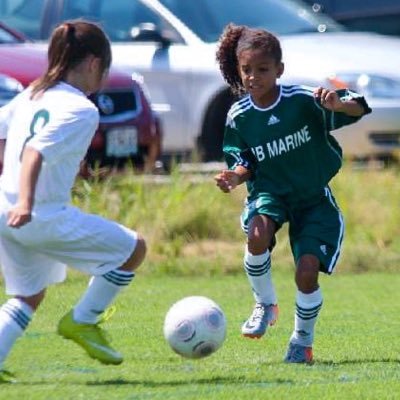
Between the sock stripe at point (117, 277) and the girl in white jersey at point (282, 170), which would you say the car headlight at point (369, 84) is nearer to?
the girl in white jersey at point (282, 170)

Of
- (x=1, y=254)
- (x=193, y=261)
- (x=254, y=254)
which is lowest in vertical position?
(x=193, y=261)

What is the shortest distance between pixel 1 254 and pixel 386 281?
5146 millimetres

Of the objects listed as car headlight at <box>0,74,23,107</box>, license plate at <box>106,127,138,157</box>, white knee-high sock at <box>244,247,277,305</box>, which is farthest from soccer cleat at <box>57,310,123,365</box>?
license plate at <box>106,127,138,157</box>

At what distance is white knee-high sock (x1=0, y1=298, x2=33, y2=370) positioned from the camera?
6.15 metres

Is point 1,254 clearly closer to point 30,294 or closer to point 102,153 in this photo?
point 30,294

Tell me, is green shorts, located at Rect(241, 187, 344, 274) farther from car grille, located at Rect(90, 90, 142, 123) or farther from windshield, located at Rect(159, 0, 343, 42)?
windshield, located at Rect(159, 0, 343, 42)

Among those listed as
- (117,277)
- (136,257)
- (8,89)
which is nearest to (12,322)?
(117,277)

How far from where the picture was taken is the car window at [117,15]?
13.9 metres

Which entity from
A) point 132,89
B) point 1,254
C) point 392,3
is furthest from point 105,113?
point 392,3

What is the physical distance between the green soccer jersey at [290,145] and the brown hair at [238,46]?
21 centimetres

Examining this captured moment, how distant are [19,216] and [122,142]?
21.3 ft

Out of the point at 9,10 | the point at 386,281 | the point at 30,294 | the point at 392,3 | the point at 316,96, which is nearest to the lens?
the point at 30,294

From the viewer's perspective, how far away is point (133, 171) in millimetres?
12266

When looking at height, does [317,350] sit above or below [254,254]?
below
